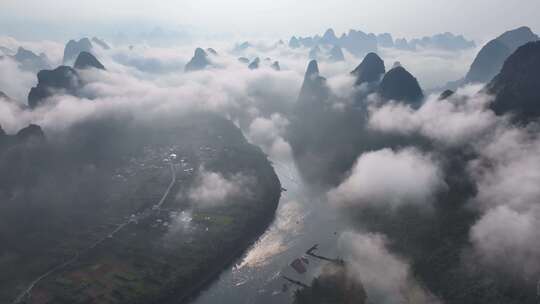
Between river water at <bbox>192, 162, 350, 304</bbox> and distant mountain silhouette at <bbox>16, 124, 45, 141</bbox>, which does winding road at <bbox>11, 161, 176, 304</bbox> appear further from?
distant mountain silhouette at <bbox>16, 124, 45, 141</bbox>

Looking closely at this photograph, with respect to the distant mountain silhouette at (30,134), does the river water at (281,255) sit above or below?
below

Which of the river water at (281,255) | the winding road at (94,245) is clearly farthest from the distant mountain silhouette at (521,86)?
the winding road at (94,245)

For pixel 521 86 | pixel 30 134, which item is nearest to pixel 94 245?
pixel 30 134

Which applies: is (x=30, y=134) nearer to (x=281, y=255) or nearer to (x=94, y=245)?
(x=94, y=245)

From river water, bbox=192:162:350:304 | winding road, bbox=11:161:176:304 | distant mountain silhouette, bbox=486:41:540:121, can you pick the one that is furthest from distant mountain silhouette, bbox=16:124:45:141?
distant mountain silhouette, bbox=486:41:540:121

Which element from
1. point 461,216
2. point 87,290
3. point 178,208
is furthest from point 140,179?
point 461,216

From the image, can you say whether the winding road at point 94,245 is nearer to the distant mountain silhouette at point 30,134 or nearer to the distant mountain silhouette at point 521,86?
the distant mountain silhouette at point 30,134

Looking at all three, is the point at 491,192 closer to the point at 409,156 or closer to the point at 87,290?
the point at 409,156
